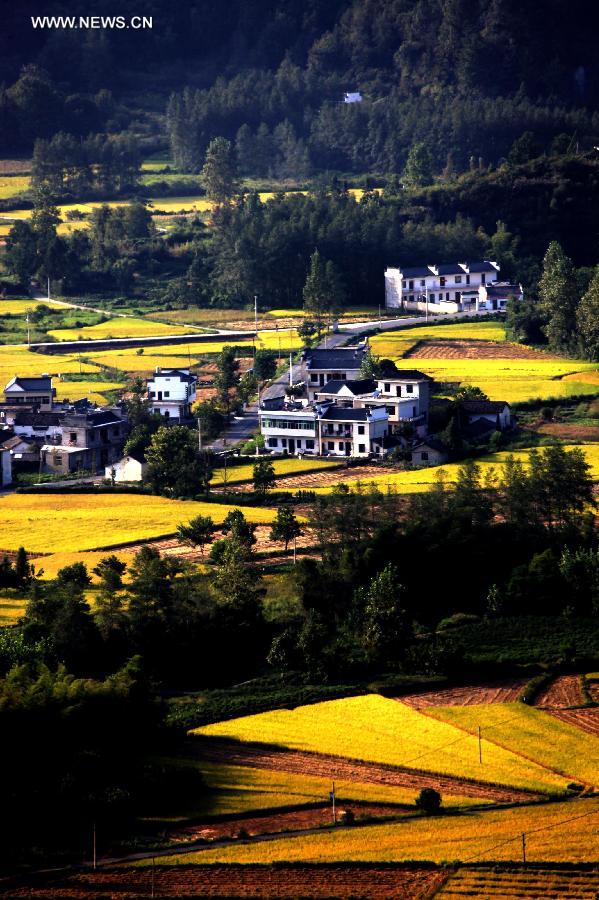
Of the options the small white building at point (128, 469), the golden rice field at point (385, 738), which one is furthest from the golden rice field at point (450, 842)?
the small white building at point (128, 469)

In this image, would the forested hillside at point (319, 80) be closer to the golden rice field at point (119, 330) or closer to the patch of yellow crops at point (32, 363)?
the golden rice field at point (119, 330)

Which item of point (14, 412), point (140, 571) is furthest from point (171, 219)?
point (140, 571)

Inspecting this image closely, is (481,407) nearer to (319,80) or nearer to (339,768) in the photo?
(339,768)

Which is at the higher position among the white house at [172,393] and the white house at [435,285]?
the white house at [435,285]

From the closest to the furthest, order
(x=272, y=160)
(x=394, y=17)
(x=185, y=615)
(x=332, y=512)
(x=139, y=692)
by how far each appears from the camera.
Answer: (x=139, y=692), (x=185, y=615), (x=332, y=512), (x=272, y=160), (x=394, y=17)

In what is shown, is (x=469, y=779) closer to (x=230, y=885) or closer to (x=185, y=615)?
(x=230, y=885)

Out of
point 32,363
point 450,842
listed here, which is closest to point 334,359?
point 32,363
